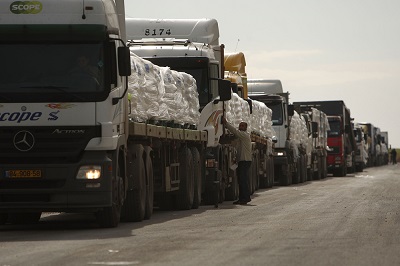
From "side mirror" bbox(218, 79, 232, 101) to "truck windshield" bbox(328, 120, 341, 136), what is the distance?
1418 inches

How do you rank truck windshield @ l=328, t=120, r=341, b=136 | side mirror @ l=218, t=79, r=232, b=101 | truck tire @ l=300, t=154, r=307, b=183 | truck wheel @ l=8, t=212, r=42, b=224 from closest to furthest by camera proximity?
truck wheel @ l=8, t=212, r=42, b=224
side mirror @ l=218, t=79, r=232, b=101
truck tire @ l=300, t=154, r=307, b=183
truck windshield @ l=328, t=120, r=341, b=136

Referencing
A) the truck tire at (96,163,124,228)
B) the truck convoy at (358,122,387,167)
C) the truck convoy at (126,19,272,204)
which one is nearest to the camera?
the truck tire at (96,163,124,228)

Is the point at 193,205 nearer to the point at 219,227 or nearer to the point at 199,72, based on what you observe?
the point at 199,72

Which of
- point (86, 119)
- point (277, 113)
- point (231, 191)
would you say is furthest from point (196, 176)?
point (277, 113)

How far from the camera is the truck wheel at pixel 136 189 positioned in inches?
744

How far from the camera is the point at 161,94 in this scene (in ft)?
69.2

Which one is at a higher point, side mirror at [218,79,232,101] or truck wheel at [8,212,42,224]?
side mirror at [218,79,232,101]

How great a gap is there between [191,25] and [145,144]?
7.44 meters

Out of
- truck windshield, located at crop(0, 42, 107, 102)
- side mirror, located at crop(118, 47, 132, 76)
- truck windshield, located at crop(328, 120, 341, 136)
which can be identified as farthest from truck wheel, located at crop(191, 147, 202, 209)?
truck windshield, located at crop(328, 120, 341, 136)

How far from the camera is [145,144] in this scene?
2033cm

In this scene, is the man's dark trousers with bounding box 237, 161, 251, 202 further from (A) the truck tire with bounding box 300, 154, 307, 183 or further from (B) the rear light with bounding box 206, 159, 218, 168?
(A) the truck tire with bounding box 300, 154, 307, 183

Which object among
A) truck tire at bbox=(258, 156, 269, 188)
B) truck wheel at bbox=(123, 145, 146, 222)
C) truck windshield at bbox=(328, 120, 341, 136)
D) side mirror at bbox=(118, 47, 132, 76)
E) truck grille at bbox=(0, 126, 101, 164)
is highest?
truck windshield at bbox=(328, 120, 341, 136)

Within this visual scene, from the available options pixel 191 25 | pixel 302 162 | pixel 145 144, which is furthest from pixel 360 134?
pixel 145 144

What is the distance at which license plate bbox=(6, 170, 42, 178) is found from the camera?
17.0 metres
